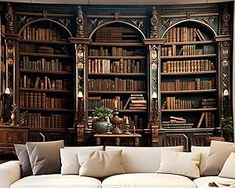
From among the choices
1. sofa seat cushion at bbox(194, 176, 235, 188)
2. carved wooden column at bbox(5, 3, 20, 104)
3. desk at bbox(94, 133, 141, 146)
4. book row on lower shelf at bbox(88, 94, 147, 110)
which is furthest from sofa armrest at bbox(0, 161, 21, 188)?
book row on lower shelf at bbox(88, 94, 147, 110)

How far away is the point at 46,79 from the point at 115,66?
1296 millimetres

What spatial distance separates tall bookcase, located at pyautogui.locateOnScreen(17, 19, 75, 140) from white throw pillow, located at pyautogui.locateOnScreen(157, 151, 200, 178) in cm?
311

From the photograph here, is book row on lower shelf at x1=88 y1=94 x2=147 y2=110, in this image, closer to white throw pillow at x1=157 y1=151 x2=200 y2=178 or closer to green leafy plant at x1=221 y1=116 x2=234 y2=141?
green leafy plant at x1=221 y1=116 x2=234 y2=141

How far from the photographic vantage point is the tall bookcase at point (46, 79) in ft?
25.9

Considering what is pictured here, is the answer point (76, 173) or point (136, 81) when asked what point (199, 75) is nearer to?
point (136, 81)

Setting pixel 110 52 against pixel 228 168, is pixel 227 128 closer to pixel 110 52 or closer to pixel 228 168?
pixel 110 52

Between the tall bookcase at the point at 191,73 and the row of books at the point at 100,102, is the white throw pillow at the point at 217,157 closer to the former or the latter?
the tall bookcase at the point at 191,73

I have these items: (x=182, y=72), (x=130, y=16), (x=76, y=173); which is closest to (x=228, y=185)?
(x=76, y=173)

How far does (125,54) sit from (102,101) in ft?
3.22

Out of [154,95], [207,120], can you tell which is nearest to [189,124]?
[207,120]

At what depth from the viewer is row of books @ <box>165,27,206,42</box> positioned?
8.04 m

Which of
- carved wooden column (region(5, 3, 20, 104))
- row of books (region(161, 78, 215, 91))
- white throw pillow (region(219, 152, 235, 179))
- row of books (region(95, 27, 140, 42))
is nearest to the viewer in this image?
white throw pillow (region(219, 152, 235, 179))

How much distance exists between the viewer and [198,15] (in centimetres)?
793

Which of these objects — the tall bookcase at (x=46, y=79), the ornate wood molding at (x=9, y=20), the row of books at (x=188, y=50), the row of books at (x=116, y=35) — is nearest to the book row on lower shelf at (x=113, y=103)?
the tall bookcase at (x=46, y=79)
